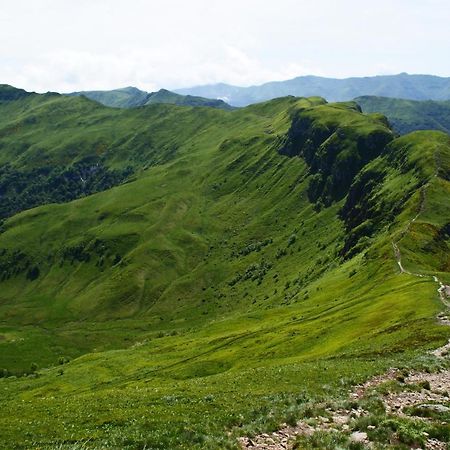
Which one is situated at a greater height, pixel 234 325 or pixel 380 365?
pixel 380 365

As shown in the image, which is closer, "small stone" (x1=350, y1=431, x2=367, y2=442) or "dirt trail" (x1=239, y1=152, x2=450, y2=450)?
"small stone" (x1=350, y1=431, x2=367, y2=442)

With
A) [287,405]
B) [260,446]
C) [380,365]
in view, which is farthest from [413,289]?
[260,446]

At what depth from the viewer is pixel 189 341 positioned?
161 meters

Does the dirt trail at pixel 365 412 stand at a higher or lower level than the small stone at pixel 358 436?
lower

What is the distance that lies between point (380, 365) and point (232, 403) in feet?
61.9

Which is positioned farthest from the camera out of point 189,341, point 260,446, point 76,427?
point 189,341

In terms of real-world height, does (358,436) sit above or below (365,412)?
above

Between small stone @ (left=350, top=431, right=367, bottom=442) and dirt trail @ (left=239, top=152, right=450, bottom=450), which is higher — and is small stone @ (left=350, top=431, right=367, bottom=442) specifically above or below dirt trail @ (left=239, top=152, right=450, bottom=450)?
above

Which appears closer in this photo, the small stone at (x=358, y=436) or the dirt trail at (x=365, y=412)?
the small stone at (x=358, y=436)

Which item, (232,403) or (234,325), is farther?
(234,325)

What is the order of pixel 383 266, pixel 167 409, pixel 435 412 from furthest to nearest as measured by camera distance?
pixel 383 266 < pixel 167 409 < pixel 435 412

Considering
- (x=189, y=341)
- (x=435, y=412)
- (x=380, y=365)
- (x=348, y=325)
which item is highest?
(x=435, y=412)

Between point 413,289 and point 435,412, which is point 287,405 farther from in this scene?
point 413,289

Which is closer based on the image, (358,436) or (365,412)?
(358,436)
